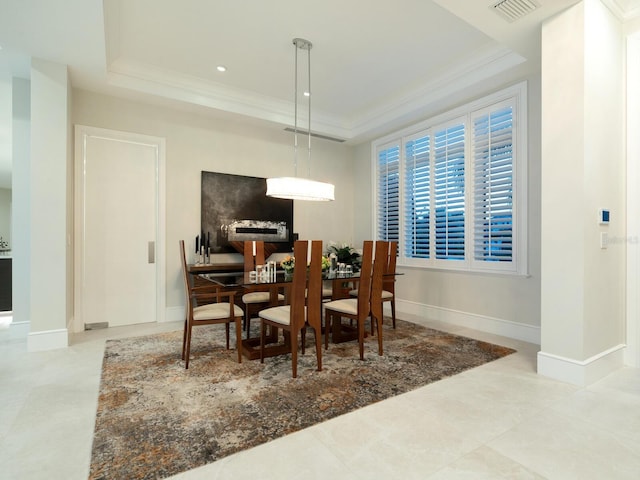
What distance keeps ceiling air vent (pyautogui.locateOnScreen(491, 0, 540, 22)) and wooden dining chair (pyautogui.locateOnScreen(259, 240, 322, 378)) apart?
221 centimetres

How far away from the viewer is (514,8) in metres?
2.55

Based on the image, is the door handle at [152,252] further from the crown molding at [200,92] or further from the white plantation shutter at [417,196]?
the white plantation shutter at [417,196]

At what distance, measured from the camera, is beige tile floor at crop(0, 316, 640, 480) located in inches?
62.6

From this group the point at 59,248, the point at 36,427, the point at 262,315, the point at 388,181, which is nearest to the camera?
the point at 36,427

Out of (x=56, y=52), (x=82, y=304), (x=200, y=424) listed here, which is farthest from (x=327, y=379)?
(x=56, y=52)

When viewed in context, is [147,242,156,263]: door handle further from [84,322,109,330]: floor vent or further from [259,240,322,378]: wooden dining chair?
[259,240,322,378]: wooden dining chair

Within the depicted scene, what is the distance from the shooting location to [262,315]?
2.94 metres

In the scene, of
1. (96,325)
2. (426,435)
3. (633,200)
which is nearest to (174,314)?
(96,325)

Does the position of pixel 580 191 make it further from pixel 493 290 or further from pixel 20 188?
pixel 20 188

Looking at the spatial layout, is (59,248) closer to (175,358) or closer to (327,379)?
(175,358)

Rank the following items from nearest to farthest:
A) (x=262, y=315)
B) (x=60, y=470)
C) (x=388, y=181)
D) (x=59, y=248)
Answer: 1. (x=60, y=470)
2. (x=262, y=315)
3. (x=59, y=248)
4. (x=388, y=181)

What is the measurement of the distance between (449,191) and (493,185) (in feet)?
1.93

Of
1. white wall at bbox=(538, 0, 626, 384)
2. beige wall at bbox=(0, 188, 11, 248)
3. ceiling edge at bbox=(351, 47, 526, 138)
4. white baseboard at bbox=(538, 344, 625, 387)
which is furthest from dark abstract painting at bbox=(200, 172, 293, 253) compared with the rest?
beige wall at bbox=(0, 188, 11, 248)

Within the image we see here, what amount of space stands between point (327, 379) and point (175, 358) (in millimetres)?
1444
